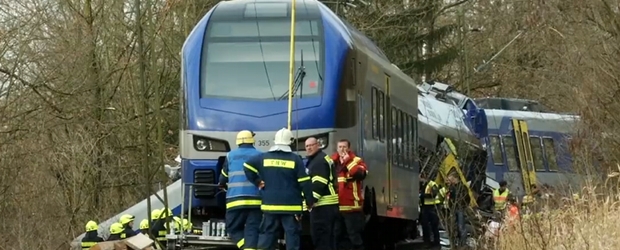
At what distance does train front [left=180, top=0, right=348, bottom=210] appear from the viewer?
49.8ft

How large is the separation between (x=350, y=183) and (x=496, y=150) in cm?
1669

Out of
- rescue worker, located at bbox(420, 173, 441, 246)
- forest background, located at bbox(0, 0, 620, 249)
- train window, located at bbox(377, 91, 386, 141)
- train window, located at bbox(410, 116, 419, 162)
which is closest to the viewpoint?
train window, located at bbox(377, 91, 386, 141)

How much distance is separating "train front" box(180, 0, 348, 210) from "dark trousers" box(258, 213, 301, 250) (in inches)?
61.0

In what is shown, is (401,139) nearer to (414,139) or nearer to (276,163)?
(414,139)

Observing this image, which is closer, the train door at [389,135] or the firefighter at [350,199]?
the firefighter at [350,199]

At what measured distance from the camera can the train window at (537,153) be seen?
108ft

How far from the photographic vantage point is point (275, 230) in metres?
13.8

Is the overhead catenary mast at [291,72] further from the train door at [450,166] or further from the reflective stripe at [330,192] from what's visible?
the train door at [450,166]

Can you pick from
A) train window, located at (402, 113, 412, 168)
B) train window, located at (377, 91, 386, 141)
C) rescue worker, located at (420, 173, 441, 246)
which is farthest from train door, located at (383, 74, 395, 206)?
rescue worker, located at (420, 173, 441, 246)

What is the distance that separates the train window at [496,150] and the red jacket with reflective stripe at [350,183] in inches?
624

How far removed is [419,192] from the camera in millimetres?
22953

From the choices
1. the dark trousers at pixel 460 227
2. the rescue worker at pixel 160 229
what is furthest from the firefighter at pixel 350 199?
the dark trousers at pixel 460 227

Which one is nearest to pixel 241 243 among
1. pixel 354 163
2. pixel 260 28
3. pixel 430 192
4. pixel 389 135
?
pixel 354 163

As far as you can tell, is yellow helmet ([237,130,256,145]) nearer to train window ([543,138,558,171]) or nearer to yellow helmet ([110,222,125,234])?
yellow helmet ([110,222,125,234])
